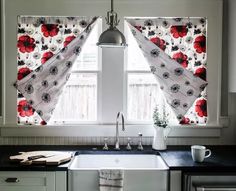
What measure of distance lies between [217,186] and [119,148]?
3.19 feet

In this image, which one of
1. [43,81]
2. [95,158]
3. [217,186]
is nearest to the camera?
[217,186]

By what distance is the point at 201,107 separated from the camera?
10.2 ft

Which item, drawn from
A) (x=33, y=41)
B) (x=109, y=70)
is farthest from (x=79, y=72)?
(x=33, y=41)

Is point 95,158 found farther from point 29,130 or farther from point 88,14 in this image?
point 88,14

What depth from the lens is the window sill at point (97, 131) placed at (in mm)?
3016

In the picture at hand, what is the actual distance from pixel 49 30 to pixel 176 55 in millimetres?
1301

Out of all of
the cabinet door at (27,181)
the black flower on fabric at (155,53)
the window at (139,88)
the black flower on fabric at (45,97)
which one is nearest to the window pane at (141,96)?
the window at (139,88)

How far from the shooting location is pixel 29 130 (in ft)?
9.90

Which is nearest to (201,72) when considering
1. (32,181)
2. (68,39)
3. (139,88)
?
(139,88)

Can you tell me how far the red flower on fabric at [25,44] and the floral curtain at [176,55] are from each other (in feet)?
3.27

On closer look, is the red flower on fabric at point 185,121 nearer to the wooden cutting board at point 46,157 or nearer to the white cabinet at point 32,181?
the wooden cutting board at point 46,157

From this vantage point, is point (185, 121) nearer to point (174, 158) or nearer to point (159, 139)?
point (159, 139)

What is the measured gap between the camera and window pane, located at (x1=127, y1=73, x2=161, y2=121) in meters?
3.10

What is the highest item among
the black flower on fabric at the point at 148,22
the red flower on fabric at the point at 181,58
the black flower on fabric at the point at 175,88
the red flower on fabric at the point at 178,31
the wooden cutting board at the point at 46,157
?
the black flower on fabric at the point at 148,22
